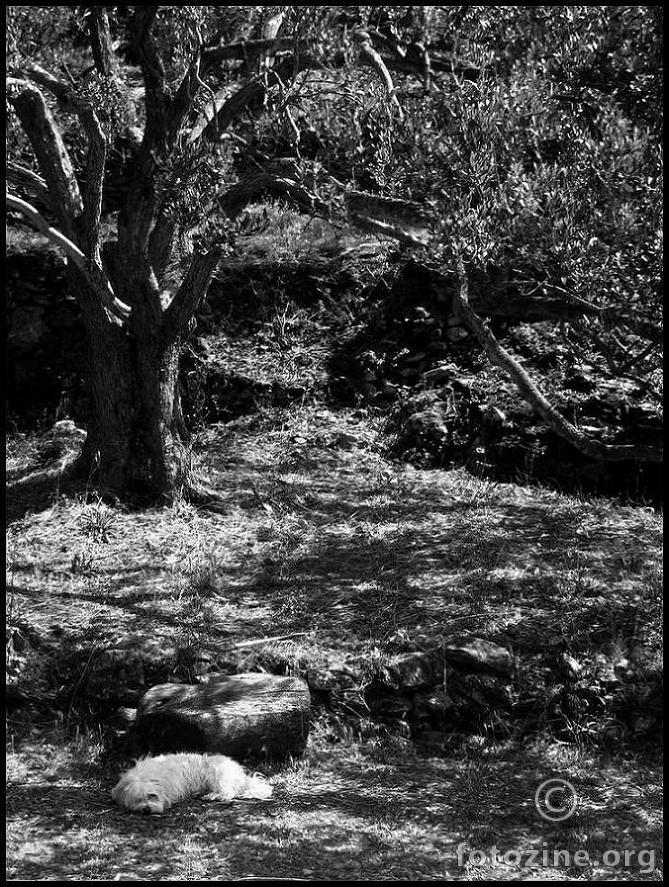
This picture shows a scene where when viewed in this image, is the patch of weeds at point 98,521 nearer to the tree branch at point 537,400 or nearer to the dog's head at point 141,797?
the dog's head at point 141,797

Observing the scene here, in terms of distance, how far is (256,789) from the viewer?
499 centimetres

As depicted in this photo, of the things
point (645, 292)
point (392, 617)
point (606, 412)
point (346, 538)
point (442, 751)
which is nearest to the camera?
point (645, 292)

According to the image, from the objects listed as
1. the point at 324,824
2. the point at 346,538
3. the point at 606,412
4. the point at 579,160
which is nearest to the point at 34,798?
the point at 324,824

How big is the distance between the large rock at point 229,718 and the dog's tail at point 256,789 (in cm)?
21

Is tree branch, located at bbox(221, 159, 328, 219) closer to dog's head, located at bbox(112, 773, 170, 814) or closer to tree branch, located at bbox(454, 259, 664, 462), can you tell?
tree branch, located at bbox(454, 259, 664, 462)

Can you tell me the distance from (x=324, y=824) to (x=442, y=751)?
100 centimetres

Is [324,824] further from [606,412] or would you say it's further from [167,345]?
[606,412]

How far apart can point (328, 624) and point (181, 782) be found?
162 centimetres

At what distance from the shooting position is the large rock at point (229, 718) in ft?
17.1

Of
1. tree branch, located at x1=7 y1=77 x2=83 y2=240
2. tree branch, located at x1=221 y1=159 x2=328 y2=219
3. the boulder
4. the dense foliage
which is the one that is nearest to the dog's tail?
the boulder

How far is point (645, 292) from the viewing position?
5.04 metres

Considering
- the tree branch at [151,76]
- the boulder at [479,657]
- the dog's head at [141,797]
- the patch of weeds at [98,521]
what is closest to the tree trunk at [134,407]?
the patch of weeds at [98,521]

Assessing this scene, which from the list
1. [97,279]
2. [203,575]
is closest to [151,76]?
[97,279]

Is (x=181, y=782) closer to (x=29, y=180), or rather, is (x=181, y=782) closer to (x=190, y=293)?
(x=190, y=293)
